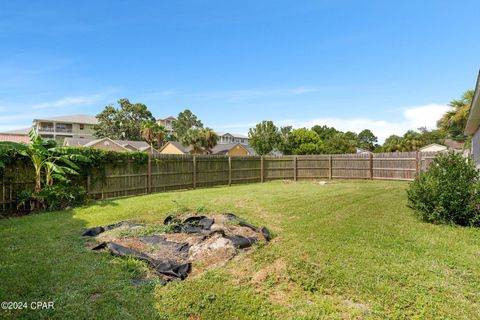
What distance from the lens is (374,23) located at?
35.2 feet

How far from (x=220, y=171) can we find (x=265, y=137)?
956 inches

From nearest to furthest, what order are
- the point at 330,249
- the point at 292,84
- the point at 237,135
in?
the point at 330,249 < the point at 292,84 < the point at 237,135

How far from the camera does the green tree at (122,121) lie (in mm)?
45312

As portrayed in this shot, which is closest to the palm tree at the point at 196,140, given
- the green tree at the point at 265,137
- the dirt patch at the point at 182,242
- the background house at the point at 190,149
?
the background house at the point at 190,149

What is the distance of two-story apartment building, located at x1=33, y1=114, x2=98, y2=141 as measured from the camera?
44906 millimetres

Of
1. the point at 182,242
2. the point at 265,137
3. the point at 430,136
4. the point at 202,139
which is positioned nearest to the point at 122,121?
the point at 202,139

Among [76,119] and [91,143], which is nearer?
[91,143]

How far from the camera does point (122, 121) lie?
153ft

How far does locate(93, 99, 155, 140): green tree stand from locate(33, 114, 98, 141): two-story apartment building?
3.06 metres

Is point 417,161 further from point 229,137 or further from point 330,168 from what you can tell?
point 229,137

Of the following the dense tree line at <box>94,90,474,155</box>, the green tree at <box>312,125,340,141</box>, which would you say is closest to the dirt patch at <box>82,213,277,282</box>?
the dense tree line at <box>94,90,474,155</box>

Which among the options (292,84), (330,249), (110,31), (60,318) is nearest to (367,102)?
(292,84)

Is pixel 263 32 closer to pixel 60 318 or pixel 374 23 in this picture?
pixel 374 23

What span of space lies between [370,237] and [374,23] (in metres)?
9.21
